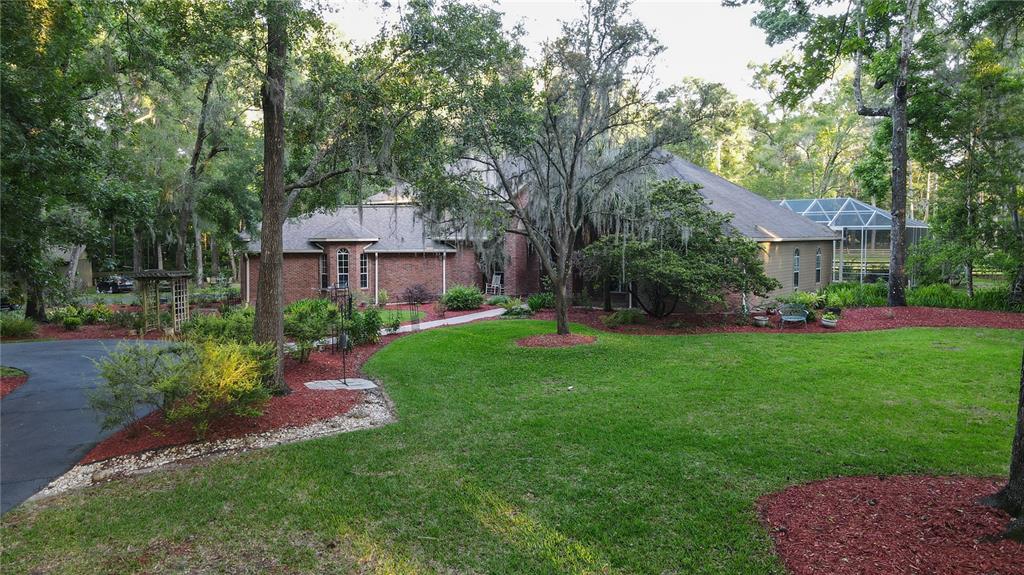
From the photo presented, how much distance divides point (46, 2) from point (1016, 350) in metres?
18.2

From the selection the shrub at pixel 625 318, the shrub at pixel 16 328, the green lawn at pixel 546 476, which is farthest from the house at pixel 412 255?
the green lawn at pixel 546 476

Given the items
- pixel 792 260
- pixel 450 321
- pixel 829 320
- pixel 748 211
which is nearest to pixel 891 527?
pixel 829 320

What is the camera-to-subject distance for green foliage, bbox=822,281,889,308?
17688 mm

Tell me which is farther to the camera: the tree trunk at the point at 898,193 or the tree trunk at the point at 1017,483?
the tree trunk at the point at 898,193

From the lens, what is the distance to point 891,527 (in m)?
3.85

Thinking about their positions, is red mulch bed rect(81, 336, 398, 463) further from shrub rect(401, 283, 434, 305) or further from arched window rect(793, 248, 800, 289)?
arched window rect(793, 248, 800, 289)

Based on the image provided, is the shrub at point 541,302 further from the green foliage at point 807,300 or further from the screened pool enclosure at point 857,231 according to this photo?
the screened pool enclosure at point 857,231

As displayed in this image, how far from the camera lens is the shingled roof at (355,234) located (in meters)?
21.7

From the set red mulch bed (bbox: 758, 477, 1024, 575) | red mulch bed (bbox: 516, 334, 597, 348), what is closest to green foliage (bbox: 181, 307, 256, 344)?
red mulch bed (bbox: 516, 334, 597, 348)

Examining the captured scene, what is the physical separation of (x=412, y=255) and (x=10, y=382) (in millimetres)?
14315

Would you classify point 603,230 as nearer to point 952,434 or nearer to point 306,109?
point 306,109

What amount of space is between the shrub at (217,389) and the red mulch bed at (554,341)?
6.55 meters

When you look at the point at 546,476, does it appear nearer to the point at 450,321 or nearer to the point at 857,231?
the point at 450,321

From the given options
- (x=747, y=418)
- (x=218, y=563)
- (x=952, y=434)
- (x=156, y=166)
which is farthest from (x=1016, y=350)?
(x=156, y=166)
